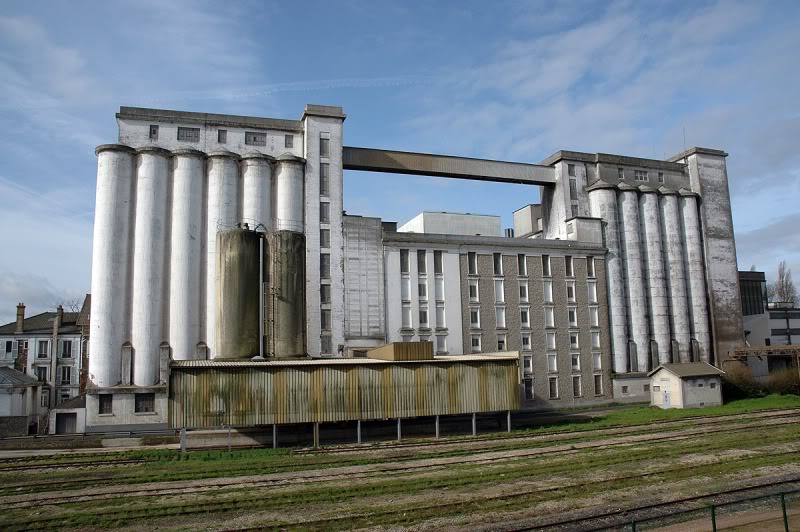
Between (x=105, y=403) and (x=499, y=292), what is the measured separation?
103 feet

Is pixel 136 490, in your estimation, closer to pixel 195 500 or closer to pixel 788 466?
pixel 195 500

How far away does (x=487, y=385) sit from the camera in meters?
37.4

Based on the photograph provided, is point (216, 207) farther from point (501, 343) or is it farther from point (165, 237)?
point (501, 343)

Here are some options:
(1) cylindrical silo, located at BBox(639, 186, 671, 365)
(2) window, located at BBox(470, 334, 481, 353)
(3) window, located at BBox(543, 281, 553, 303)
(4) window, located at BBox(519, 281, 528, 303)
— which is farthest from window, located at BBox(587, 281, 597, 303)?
(2) window, located at BBox(470, 334, 481, 353)

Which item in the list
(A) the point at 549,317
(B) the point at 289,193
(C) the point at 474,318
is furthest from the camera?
(A) the point at 549,317

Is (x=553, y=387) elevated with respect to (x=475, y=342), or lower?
lower

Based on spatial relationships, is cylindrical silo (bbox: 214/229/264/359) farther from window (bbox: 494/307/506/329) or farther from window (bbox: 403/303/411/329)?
window (bbox: 494/307/506/329)

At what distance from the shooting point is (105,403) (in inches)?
1610

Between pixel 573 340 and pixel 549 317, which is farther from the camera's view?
pixel 573 340

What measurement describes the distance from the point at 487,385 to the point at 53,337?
47143mm

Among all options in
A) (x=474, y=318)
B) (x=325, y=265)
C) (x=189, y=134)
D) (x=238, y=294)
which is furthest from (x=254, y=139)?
(x=474, y=318)

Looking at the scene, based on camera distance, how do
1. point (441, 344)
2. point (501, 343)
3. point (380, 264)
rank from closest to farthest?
1. point (380, 264)
2. point (441, 344)
3. point (501, 343)

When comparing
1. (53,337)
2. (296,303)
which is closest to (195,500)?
(296,303)

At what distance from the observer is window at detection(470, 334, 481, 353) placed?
1935 inches
